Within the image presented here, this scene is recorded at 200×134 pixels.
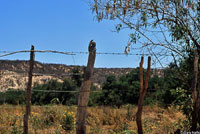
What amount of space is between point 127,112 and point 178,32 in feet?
13.1

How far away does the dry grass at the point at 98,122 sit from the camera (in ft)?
20.3

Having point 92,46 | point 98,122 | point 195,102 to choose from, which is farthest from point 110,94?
point 92,46

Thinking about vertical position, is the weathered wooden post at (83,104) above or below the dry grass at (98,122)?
above

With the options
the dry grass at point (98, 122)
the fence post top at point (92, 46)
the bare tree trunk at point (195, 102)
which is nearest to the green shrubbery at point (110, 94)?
the dry grass at point (98, 122)

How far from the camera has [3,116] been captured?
7.83 meters

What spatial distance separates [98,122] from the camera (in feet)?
26.4

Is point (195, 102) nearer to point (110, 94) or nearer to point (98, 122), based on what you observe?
point (98, 122)

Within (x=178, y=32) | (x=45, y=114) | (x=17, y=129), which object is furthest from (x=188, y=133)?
(x=45, y=114)

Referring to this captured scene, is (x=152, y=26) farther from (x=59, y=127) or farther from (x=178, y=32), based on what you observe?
(x=59, y=127)

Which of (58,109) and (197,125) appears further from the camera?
(58,109)

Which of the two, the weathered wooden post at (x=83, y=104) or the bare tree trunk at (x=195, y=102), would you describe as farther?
the bare tree trunk at (x=195, y=102)

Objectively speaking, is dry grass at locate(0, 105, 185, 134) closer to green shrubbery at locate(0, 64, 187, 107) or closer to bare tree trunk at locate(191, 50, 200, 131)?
bare tree trunk at locate(191, 50, 200, 131)

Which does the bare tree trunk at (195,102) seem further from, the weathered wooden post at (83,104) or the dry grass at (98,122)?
the weathered wooden post at (83,104)

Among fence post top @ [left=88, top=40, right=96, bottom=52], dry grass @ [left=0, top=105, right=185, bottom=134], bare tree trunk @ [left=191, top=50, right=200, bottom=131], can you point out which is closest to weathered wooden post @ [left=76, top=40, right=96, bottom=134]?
fence post top @ [left=88, top=40, right=96, bottom=52]
